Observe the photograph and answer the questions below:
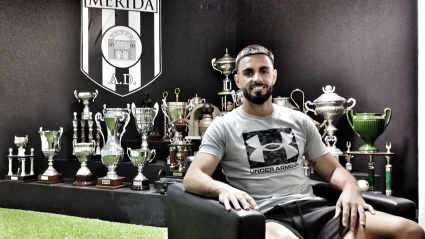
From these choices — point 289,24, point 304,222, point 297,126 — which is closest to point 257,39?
point 289,24

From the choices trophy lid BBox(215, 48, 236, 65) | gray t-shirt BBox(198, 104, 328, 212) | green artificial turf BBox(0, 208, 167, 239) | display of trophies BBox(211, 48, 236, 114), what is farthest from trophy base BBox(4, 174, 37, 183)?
gray t-shirt BBox(198, 104, 328, 212)

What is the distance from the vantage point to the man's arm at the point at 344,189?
164 centimetres

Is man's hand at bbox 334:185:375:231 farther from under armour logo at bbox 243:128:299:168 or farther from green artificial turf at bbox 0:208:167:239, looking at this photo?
green artificial turf at bbox 0:208:167:239

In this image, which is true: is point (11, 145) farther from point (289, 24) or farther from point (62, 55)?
point (289, 24)

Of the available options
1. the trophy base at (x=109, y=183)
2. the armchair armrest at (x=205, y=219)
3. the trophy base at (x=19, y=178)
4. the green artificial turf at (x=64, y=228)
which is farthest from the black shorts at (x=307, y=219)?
the trophy base at (x=19, y=178)

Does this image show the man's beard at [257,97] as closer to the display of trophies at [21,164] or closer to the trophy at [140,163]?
the trophy at [140,163]

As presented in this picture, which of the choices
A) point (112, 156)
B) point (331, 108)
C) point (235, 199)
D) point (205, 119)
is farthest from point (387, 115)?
point (112, 156)

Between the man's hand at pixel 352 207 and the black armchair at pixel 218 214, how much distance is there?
0.09 metres

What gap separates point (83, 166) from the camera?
4.10 meters

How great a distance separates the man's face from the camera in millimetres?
1943

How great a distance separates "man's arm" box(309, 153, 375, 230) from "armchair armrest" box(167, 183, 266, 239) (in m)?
0.42

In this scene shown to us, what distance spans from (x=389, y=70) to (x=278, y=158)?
230 centimetres

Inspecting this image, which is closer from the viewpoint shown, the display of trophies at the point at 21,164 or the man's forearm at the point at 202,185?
the man's forearm at the point at 202,185

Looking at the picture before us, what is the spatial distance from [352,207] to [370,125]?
1.85m
